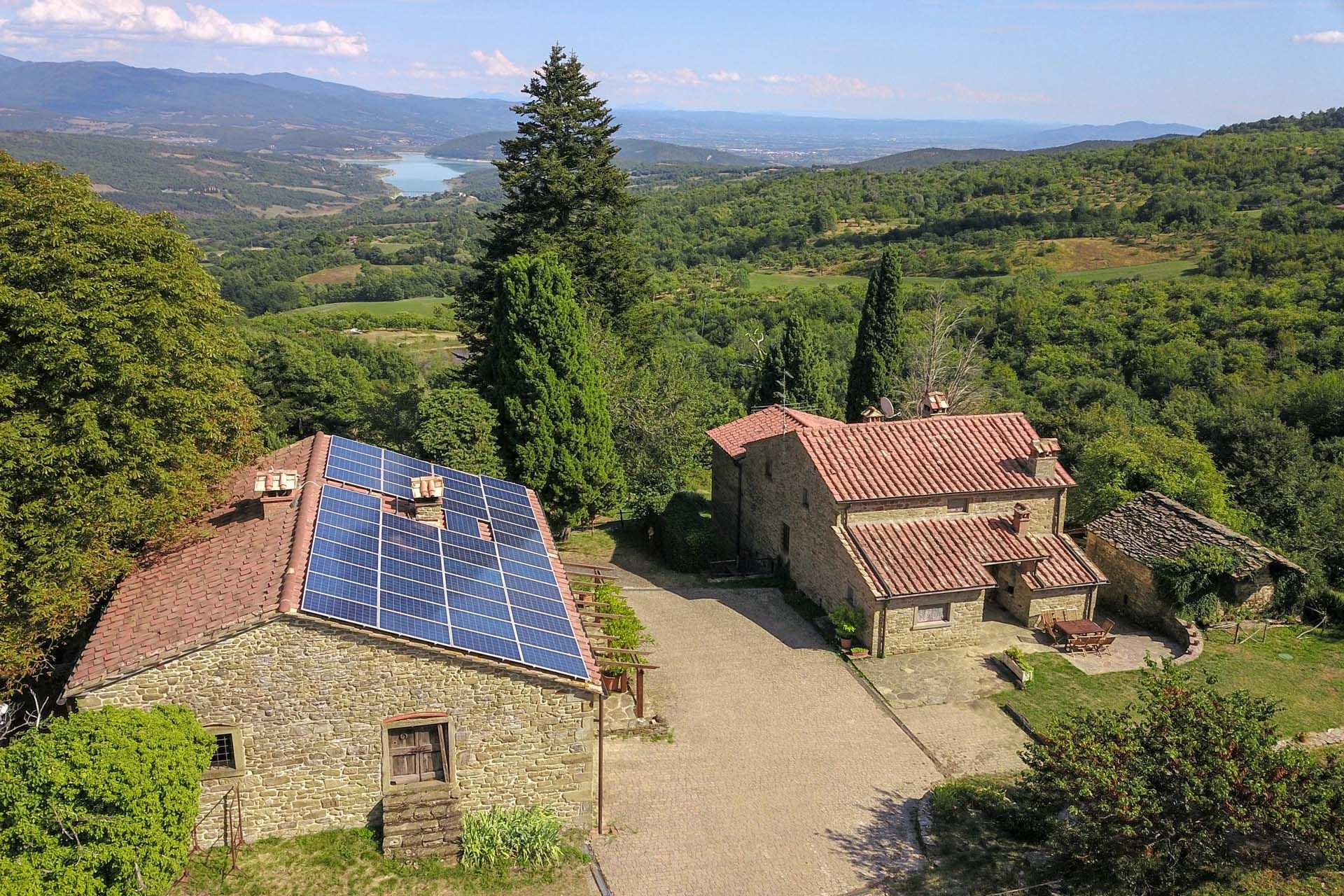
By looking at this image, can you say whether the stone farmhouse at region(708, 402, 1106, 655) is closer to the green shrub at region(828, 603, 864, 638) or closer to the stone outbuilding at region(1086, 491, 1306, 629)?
the green shrub at region(828, 603, 864, 638)

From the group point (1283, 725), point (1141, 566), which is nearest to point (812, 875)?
point (1283, 725)

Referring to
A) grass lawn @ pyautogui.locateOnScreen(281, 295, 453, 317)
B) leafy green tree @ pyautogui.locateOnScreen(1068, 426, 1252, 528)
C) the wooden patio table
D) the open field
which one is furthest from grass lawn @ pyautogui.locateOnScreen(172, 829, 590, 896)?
the open field

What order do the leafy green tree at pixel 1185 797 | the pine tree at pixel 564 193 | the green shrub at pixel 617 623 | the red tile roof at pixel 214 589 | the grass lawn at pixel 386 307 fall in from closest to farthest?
the leafy green tree at pixel 1185 797 → the red tile roof at pixel 214 589 → the green shrub at pixel 617 623 → the pine tree at pixel 564 193 → the grass lawn at pixel 386 307

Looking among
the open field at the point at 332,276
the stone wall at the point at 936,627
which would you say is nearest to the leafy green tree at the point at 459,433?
the stone wall at the point at 936,627

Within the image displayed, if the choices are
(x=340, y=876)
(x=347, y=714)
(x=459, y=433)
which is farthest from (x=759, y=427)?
(x=340, y=876)

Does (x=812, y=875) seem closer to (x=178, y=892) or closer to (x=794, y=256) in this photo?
(x=178, y=892)

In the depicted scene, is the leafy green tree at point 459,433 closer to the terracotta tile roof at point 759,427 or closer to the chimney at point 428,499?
the chimney at point 428,499
